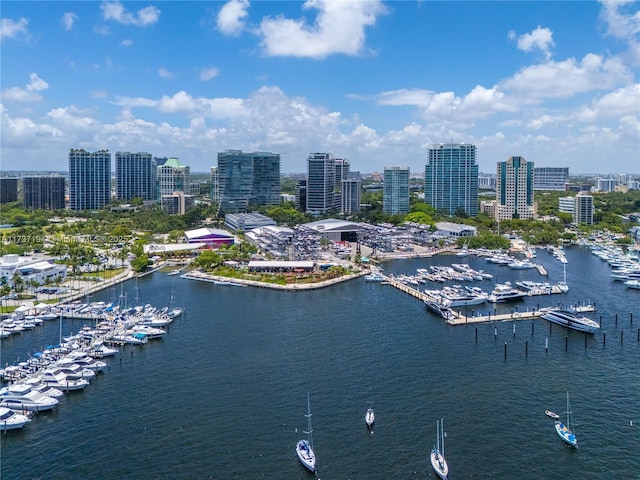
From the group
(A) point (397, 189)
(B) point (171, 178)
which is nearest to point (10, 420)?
(A) point (397, 189)

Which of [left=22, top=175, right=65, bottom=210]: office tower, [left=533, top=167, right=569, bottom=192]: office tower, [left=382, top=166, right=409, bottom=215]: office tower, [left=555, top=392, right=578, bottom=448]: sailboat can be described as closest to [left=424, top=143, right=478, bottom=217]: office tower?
[left=382, top=166, right=409, bottom=215]: office tower

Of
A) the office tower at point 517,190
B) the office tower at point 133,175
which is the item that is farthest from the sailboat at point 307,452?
the office tower at point 133,175

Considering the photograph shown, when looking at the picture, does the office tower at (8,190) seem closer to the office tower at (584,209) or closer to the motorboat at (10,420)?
the motorboat at (10,420)

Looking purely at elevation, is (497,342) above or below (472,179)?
below

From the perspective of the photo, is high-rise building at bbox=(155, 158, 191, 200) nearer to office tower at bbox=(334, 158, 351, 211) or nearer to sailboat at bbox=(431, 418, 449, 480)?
office tower at bbox=(334, 158, 351, 211)

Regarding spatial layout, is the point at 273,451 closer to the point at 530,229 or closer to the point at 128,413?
the point at 128,413

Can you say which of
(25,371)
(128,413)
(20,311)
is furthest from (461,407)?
(20,311)
